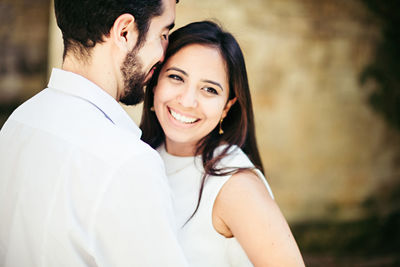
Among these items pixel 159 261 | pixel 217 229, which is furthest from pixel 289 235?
pixel 159 261

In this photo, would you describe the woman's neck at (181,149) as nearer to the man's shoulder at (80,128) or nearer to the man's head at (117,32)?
the man's head at (117,32)

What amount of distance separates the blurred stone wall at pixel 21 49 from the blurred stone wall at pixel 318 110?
9.14 ft

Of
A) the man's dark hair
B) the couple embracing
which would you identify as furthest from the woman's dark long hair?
the man's dark hair

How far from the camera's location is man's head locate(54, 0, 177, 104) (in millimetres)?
1609

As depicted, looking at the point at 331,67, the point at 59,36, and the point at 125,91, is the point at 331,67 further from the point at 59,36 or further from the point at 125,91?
the point at 125,91

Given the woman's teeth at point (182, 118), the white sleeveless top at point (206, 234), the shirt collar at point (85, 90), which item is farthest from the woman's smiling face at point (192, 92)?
the shirt collar at point (85, 90)

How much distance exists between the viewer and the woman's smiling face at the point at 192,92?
2.18 meters

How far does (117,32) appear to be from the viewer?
1.63 m

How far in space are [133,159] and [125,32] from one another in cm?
60

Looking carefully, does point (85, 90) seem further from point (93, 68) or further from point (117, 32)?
point (117, 32)

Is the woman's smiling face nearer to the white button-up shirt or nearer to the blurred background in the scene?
the white button-up shirt

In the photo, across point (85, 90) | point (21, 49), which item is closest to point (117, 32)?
point (85, 90)

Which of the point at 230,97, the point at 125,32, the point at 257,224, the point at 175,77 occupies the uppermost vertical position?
the point at 125,32

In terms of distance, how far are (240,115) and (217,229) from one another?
72cm
